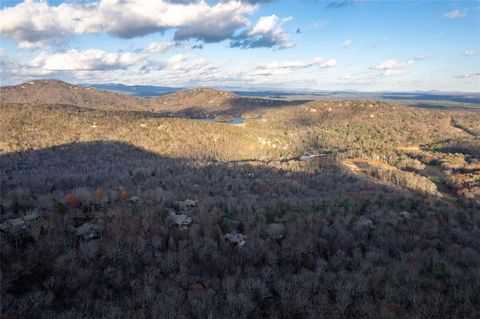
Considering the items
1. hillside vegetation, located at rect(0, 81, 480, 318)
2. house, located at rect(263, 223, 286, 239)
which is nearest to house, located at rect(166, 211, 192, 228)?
hillside vegetation, located at rect(0, 81, 480, 318)

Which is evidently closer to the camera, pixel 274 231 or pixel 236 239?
pixel 236 239

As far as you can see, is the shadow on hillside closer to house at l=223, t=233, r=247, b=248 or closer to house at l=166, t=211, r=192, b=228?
house at l=166, t=211, r=192, b=228

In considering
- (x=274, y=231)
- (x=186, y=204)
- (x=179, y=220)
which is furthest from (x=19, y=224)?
(x=186, y=204)

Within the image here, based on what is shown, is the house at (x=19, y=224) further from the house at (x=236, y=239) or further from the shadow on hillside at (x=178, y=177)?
the house at (x=236, y=239)

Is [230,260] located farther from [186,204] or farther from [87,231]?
[186,204]

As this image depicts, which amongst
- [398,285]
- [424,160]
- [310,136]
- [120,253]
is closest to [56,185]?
[120,253]
